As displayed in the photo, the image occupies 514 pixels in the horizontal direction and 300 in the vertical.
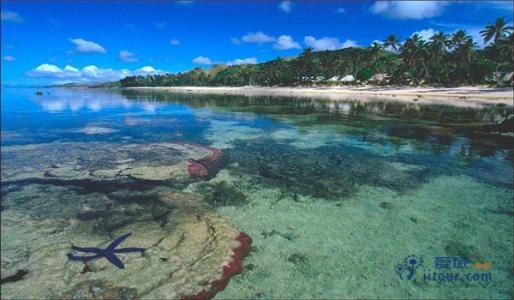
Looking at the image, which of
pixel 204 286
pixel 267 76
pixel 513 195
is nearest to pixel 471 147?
pixel 513 195

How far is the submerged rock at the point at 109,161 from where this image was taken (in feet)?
40.1

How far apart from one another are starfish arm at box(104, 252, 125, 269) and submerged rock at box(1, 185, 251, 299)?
88 mm

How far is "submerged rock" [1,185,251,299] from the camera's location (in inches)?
226

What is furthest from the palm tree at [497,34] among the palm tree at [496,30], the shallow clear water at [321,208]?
the shallow clear water at [321,208]

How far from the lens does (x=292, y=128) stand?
26625 millimetres

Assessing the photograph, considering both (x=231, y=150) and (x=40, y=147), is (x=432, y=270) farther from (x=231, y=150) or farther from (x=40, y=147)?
(x=40, y=147)

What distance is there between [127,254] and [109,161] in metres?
9.15

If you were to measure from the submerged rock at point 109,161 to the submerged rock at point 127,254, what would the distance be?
276 cm

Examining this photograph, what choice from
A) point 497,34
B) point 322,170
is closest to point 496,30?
point 497,34

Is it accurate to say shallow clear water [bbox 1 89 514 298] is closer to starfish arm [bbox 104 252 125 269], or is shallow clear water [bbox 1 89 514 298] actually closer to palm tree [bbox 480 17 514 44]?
starfish arm [bbox 104 252 125 269]

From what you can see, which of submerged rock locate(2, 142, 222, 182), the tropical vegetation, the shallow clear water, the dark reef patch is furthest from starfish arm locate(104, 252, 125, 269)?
the tropical vegetation

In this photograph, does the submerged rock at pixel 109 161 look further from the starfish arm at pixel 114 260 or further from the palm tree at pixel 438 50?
the palm tree at pixel 438 50

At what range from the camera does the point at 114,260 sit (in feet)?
21.8

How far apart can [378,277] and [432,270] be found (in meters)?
1.53
